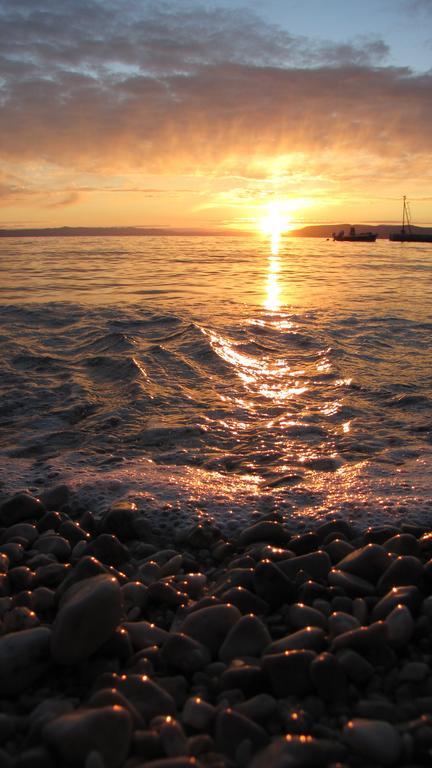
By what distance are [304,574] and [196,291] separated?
14.9 metres

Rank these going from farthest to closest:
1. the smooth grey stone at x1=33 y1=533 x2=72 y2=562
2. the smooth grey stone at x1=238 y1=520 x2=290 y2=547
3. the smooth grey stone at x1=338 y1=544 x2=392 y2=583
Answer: the smooth grey stone at x1=238 y1=520 x2=290 y2=547 < the smooth grey stone at x1=33 y1=533 x2=72 y2=562 < the smooth grey stone at x1=338 y1=544 x2=392 y2=583

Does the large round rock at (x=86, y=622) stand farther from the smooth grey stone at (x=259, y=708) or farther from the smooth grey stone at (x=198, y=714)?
the smooth grey stone at (x=259, y=708)

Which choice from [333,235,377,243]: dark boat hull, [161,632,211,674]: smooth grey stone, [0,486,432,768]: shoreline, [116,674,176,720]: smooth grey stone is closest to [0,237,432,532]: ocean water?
[0,486,432,768]: shoreline

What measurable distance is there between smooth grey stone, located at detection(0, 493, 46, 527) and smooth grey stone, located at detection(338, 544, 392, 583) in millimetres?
1970

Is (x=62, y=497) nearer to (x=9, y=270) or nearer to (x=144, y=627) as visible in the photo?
(x=144, y=627)

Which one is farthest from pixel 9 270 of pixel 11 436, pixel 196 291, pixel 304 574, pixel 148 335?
pixel 304 574

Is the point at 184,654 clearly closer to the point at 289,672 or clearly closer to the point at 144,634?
the point at 144,634

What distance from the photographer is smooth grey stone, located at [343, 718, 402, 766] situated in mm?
1666

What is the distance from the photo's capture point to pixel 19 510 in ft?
11.5

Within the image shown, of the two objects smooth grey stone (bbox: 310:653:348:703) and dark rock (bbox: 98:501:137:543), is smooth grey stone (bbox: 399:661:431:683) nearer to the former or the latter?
smooth grey stone (bbox: 310:653:348:703)

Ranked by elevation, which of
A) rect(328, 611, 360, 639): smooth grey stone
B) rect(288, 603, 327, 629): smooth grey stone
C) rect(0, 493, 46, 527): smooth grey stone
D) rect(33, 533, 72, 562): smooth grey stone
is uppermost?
rect(0, 493, 46, 527): smooth grey stone

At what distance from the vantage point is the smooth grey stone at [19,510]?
3.48 meters

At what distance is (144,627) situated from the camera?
2365 millimetres

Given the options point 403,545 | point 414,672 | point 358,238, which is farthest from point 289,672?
point 358,238
